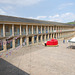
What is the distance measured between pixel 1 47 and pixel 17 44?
421 centimetres

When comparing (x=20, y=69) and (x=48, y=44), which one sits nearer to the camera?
(x=20, y=69)

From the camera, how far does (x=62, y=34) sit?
45.9 metres

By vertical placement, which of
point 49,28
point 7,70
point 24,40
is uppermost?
point 49,28

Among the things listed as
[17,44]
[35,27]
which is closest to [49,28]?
[35,27]

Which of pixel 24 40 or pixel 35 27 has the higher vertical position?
pixel 35 27

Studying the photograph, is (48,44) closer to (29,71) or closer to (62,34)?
(29,71)

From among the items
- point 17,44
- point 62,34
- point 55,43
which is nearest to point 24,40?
point 17,44

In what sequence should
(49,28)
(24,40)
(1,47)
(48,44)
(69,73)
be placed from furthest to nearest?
(49,28) < (24,40) < (48,44) < (1,47) < (69,73)

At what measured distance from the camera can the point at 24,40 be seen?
25781mm

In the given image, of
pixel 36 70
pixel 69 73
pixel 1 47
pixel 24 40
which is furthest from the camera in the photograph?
pixel 24 40

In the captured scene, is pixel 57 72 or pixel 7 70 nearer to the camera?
pixel 57 72

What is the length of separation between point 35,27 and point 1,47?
46.0 ft

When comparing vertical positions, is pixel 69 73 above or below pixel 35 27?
below

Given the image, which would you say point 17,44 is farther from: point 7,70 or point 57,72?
point 57,72
